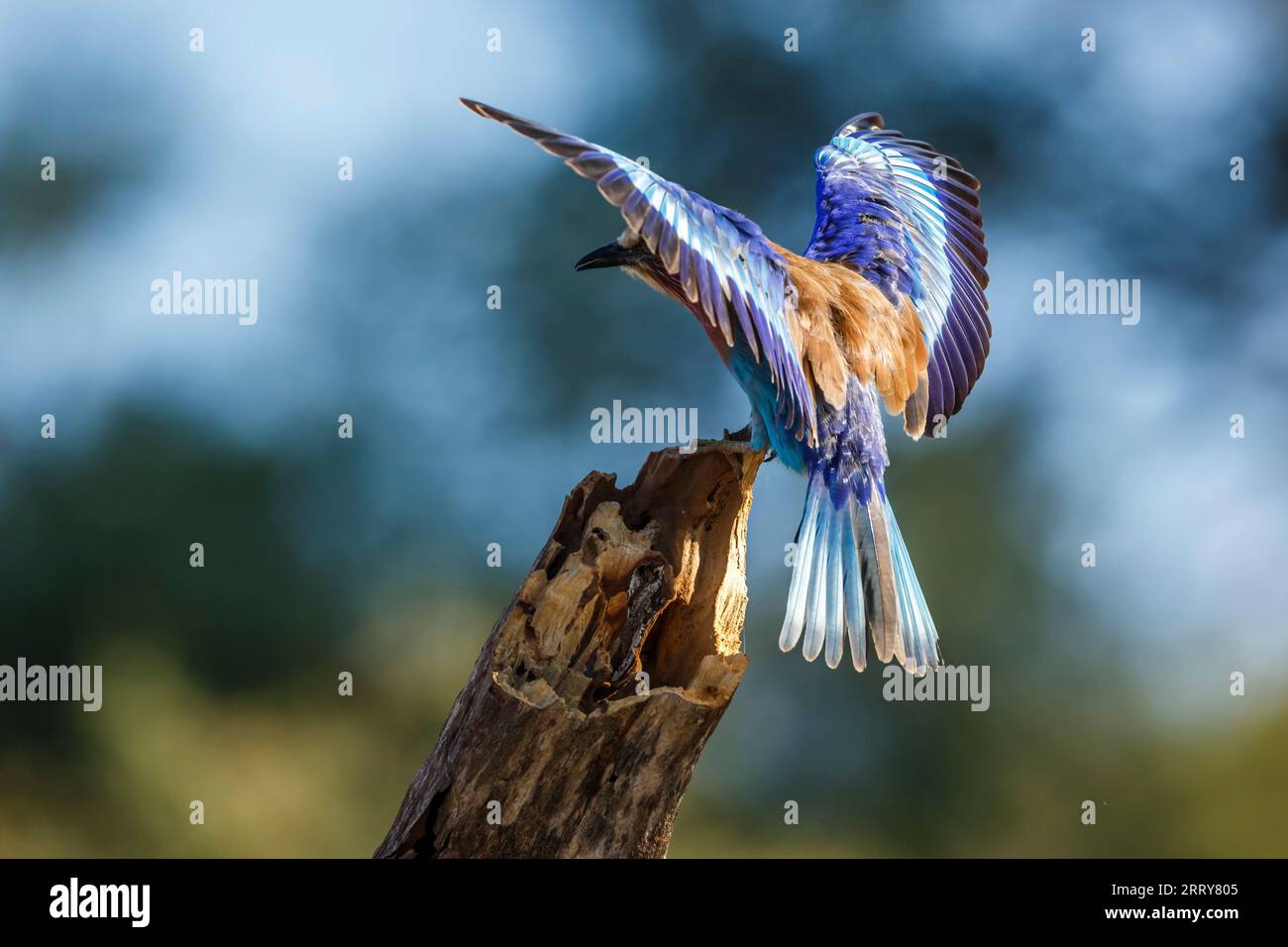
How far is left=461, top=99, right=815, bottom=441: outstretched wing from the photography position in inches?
105

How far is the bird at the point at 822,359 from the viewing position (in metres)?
2.97

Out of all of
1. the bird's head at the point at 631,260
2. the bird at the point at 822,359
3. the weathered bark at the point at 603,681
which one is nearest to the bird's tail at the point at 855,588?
the bird at the point at 822,359

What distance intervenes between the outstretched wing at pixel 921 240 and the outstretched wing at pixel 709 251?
2.53 feet

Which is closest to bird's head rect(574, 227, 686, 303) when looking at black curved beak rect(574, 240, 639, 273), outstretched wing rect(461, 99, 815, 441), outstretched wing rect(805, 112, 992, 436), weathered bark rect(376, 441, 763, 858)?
black curved beak rect(574, 240, 639, 273)

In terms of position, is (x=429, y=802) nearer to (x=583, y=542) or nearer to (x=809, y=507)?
(x=583, y=542)

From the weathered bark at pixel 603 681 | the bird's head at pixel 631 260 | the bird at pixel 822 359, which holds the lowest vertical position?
the weathered bark at pixel 603 681

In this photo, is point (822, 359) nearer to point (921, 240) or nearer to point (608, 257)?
point (608, 257)

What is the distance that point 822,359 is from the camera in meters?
3.45

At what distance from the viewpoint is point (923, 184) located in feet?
15.7

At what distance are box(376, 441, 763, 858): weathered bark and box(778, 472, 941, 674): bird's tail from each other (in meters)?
0.18

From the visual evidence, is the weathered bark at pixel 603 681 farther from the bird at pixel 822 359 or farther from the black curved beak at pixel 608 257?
the black curved beak at pixel 608 257

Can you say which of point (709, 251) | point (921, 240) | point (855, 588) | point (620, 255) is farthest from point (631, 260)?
point (921, 240)
